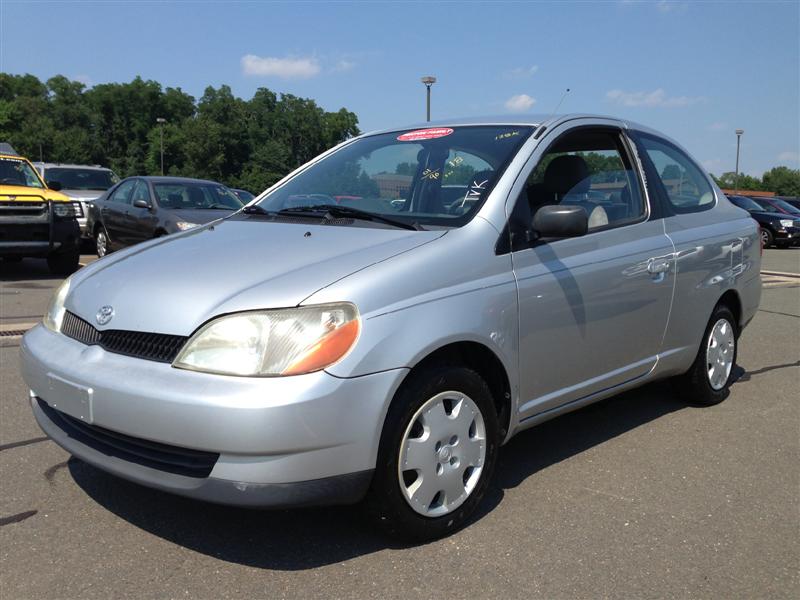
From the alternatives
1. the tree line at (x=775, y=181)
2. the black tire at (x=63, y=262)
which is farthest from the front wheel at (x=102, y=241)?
the tree line at (x=775, y=181)

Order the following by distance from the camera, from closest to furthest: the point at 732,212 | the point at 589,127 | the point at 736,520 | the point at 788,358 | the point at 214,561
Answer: the point at 214,561 < the point at 736,520 < the point at 589,127 < the point at 732,212 < the point at 788,358

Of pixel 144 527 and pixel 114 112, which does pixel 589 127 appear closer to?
pixel 144 527

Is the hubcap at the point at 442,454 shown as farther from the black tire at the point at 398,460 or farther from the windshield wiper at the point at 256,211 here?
the windshield wiper at the point at 256,211

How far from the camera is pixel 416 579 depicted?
2.62 m

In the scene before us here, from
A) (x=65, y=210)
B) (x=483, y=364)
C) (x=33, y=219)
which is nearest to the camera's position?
(x=483, y=364)

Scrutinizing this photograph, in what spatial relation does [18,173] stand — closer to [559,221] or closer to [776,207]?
[559,221]

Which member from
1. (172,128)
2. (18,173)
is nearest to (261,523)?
(18,173)

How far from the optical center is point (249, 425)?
7.86ft

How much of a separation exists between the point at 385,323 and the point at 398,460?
Result: 499mm

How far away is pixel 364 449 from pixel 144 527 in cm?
103

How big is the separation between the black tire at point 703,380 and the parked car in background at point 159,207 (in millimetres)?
7074

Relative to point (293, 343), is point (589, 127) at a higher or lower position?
higher

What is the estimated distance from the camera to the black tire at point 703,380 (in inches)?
182

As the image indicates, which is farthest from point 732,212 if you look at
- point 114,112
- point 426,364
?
point 114,112
